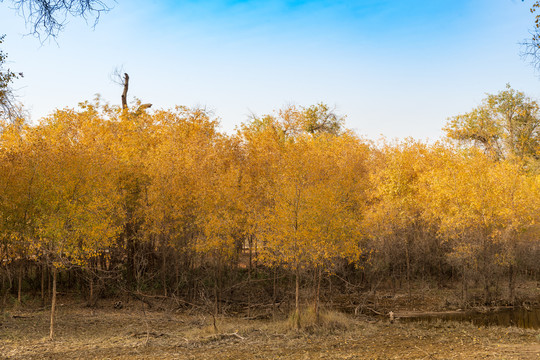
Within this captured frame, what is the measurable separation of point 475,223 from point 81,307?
2299 cm

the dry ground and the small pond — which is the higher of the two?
the dry ground

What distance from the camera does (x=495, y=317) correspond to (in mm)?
23141

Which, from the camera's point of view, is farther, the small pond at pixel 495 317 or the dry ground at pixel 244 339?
the small pond at pixel 495 317

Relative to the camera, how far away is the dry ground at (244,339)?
43.1 ft

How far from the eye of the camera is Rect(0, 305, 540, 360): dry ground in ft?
43.1

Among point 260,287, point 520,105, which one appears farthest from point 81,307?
point 520,105

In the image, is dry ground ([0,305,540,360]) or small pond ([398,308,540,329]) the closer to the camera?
dry ground ([0,305,540,360])

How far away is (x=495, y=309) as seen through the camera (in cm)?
2538

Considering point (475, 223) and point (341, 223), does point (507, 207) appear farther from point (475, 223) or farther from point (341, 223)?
point (341, 223)

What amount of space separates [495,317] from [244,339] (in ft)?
48.1

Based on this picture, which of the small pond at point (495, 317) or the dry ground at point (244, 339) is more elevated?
the dry ground at point (244, 339)

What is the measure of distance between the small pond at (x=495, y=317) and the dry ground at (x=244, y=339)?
2.59 m

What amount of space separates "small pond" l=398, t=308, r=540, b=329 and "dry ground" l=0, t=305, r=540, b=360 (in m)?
2.59

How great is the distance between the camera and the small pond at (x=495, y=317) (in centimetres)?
2138
